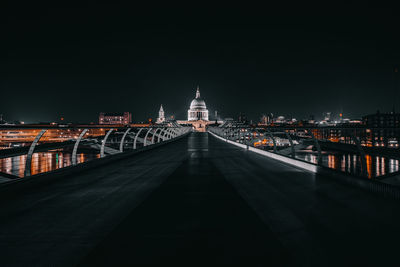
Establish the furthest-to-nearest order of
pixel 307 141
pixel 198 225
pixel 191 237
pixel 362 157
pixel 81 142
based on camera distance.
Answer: pixel 307 141 → pixel 81 142 → pixel 362 157 → pixel 198 225 → pixel 191 237

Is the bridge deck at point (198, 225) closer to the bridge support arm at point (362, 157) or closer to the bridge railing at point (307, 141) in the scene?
the bridge support arm at point (362, 157)

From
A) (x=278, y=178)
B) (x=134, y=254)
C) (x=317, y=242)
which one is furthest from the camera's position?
(x=278, y=178)

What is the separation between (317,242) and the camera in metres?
3.12

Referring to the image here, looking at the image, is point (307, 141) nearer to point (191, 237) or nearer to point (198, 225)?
point (198, 225)

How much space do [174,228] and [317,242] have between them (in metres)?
1.90

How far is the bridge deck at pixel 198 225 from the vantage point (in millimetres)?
2799

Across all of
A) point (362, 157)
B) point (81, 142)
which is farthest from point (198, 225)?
point (81, 142)

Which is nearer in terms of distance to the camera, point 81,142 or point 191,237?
point 191,237

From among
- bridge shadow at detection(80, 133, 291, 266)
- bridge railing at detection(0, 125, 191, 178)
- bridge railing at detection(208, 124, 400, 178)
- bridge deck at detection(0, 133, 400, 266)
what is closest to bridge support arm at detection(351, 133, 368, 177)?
bridge railing at detection(208, 124, 400, 178)

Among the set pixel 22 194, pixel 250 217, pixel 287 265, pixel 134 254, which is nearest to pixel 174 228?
pixel 134 254

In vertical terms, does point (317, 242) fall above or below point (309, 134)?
below

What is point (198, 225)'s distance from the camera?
3.62m

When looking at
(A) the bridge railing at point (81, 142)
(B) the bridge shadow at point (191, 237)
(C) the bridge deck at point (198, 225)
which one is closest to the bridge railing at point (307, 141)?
(C) the bridge deck at point (198, 225)

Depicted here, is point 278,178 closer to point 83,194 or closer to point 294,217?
point 294,217
